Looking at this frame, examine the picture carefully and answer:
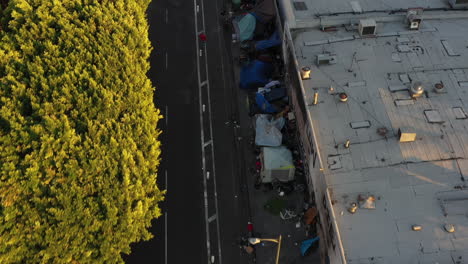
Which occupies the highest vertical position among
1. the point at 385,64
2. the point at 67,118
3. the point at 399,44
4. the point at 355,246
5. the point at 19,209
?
the point at 399,44

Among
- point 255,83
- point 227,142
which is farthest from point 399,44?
point 227,142

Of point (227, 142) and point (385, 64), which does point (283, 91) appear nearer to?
point (227, 142)

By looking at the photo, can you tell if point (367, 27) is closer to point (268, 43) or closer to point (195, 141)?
point (268, 43)

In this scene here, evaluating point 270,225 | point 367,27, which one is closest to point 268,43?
point 367,27

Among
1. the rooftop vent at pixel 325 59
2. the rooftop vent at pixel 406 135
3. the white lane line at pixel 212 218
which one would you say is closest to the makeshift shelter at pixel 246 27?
the rooftop vent at pixel 325 59

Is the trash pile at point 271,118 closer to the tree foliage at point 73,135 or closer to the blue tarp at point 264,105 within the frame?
the blue tarp at point 264,105
